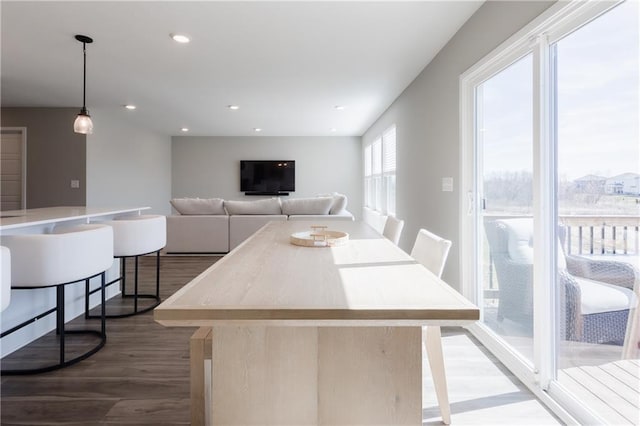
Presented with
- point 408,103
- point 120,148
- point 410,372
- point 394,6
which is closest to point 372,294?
point 410,372

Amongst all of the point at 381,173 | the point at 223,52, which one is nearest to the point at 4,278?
the point at 223,52

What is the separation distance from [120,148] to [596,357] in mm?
6990

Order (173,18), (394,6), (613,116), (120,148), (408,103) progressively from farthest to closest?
1. (120,148)
2. (408,103)
3. (173,18)
4. (394,6)
5. (613,116)

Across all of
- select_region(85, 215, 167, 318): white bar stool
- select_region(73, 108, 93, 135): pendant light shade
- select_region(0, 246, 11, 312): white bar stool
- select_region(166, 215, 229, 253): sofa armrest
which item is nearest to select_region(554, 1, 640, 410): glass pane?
select_region(0, 246, 11, 312): white bar stool

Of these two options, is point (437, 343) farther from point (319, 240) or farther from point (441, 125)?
point (441, 125)

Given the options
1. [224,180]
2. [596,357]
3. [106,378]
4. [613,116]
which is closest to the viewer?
[613,116]

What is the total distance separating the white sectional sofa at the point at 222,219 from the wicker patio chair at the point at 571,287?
10.6ft

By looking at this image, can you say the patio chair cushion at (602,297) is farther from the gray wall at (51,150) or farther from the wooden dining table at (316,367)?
the gray wall at (51,150)

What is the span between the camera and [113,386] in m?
1.89

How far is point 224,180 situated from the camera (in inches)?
337

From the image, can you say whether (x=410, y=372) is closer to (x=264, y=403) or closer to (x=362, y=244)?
(x=264, y=403)

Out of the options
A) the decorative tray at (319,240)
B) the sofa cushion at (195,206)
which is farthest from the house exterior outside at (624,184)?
the sofa cushion at (195,206)

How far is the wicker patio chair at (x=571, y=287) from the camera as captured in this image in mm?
1452

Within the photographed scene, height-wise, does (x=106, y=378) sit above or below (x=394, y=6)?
below
